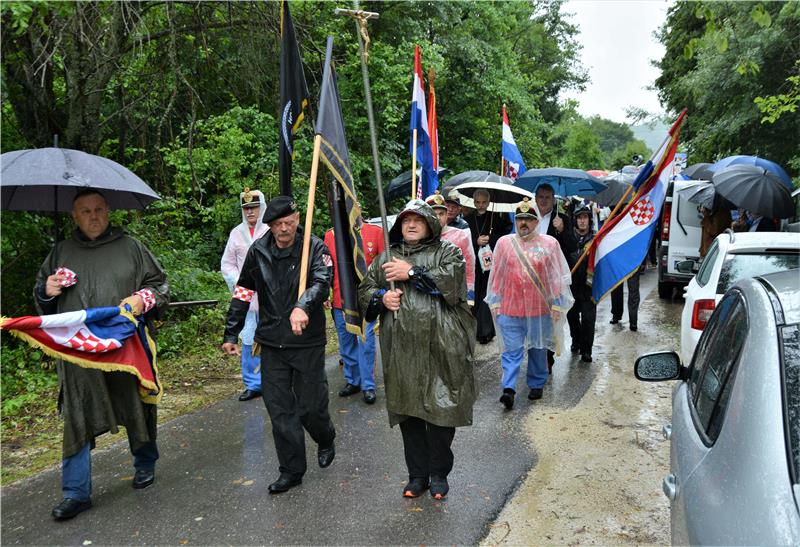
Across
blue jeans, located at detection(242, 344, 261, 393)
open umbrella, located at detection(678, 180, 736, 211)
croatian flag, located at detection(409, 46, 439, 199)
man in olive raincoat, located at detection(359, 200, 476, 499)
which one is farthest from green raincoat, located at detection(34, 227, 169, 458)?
open umbrella, located at detection(678, 180, 736, 211)

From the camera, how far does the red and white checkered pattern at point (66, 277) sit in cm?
435

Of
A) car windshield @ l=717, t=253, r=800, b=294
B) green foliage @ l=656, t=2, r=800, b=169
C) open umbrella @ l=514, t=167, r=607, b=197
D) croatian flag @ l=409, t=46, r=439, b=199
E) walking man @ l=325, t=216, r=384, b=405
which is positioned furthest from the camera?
green foliage @ l=656, t=2, r=800, b=169

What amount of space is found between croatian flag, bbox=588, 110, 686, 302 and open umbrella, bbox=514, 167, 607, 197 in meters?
2.02

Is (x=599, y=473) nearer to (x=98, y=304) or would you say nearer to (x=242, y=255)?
(x=98, y=304)

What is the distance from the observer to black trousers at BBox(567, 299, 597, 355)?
820 cm

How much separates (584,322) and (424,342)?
14.3 feet

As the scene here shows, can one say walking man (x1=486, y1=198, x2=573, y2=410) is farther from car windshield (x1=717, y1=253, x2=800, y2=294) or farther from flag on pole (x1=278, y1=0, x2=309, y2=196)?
flag on pole (x1=278, y1=0, x2=309, y2=196)

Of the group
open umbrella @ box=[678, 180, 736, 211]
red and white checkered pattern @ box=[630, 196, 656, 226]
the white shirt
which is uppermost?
open umbrella @ box=[678, 180, 736, 211]

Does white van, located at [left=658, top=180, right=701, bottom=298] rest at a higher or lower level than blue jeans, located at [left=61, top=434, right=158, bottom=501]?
higher

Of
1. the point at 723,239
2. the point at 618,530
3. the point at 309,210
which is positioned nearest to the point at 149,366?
the point at 309,210

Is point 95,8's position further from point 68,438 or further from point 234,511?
point 234,511

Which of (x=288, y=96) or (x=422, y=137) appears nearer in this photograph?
(x=288, y=96)

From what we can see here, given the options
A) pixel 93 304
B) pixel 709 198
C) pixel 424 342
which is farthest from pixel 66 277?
pixel 709 198

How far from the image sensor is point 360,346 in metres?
6.71
